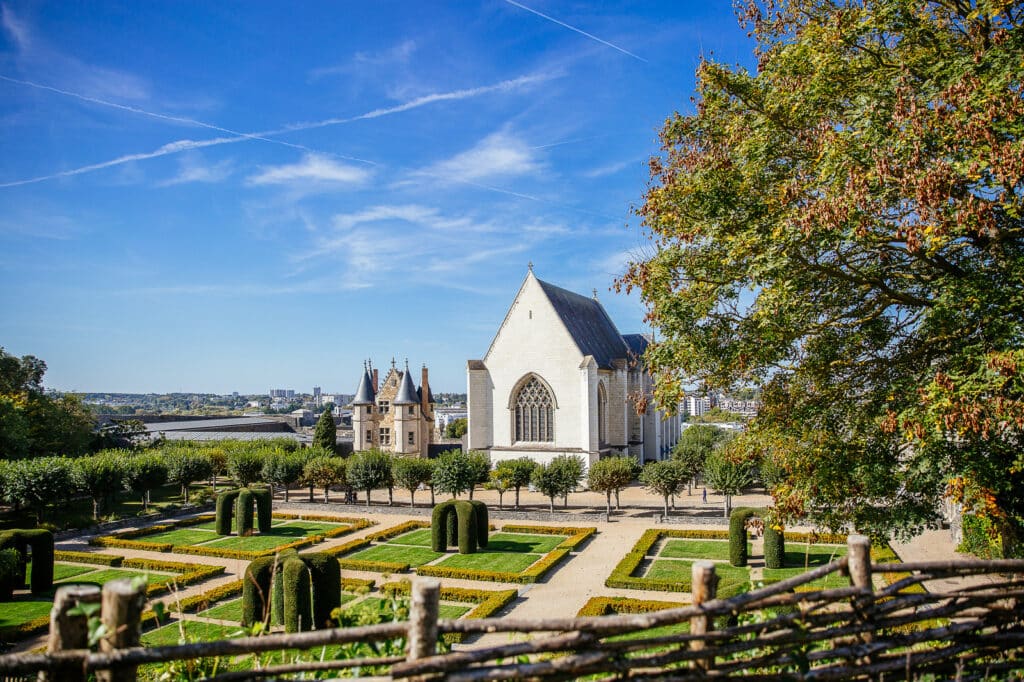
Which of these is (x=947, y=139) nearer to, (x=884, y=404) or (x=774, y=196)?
(x=774, y=196)

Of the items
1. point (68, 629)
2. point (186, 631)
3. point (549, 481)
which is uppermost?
point (68, 629)

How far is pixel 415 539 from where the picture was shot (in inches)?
1024

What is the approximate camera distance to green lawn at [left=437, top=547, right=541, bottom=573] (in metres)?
21.0

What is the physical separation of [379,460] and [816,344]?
1066 inches

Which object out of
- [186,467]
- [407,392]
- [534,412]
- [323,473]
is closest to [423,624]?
[323,473]

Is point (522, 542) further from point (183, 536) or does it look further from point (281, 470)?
point (281, 470)

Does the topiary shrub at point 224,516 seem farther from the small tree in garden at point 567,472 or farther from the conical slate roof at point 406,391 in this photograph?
the conical slate roof at point 406,391

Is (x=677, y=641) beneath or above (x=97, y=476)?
above

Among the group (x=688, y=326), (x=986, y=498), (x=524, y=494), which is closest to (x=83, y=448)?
(x=524, y=494)

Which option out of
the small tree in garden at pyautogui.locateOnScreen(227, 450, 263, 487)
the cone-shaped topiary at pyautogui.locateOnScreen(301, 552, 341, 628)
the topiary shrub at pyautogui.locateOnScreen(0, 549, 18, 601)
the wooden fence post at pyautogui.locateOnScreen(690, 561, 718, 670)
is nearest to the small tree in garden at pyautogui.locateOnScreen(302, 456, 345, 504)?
the small tree in garden at pyautogui.locateOnScreen(227, 450, 263, 487)

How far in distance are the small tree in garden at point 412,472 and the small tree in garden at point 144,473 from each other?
12170 millimetres

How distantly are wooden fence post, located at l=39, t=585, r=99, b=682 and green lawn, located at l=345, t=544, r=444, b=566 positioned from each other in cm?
1813

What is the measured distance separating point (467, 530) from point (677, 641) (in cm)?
1934

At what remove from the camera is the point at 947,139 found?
762cm
